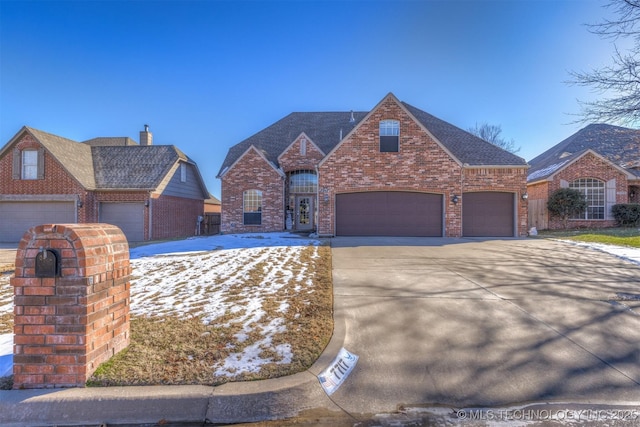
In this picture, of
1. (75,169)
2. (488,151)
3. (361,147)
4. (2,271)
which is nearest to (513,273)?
(361,147)

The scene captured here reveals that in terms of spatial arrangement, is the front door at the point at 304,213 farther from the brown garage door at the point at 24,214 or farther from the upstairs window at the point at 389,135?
the brown garage door at the point at 24,214

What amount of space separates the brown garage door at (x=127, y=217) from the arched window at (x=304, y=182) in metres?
8.57

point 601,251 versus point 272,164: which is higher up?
point 272,164

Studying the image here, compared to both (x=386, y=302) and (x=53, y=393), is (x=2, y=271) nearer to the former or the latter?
(x=53, y=393)

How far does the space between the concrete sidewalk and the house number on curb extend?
6cm

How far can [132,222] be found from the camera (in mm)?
17219

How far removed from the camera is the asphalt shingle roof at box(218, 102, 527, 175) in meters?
15.5

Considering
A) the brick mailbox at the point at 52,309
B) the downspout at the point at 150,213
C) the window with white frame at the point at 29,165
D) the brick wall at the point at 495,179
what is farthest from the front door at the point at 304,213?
the brick mailbox at the point at 52,309

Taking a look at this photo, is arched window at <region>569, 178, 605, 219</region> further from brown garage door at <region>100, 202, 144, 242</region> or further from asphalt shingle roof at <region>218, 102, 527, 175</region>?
brown garage door at <region>100, 202, 144, 242</region>

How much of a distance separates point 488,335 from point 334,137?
18448 mm

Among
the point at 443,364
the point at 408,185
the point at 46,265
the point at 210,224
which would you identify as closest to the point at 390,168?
the point at 408,185

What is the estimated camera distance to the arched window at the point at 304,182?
19.0 m

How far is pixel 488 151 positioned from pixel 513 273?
10945 mm

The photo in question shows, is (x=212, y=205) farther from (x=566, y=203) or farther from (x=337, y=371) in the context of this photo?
(x=337, y=371)
